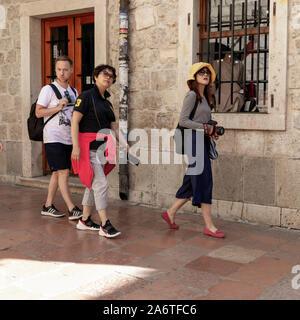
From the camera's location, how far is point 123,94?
21.3 ft

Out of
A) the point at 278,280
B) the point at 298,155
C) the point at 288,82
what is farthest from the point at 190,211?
the point at 278,280

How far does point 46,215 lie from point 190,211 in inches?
68.4

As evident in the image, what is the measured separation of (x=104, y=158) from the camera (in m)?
4.86

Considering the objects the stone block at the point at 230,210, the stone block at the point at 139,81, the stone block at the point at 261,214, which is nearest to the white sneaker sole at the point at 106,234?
the stone block at the point at 230,210

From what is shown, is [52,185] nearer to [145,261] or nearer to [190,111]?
[190,111]

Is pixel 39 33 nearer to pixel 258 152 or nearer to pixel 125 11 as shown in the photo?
pixel 125 11

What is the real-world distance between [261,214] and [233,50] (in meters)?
1.92

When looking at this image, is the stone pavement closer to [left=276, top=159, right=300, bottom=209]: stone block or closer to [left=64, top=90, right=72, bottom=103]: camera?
[left=276, top=159, right=300, bottom=209]: stone block

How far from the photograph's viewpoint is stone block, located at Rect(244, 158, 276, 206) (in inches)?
212

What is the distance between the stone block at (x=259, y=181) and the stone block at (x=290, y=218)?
0.18 m

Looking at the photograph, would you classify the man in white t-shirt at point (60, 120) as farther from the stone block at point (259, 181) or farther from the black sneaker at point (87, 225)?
the stone block at point (259, 181)

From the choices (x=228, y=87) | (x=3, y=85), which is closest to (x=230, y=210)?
(x=228, y=87)

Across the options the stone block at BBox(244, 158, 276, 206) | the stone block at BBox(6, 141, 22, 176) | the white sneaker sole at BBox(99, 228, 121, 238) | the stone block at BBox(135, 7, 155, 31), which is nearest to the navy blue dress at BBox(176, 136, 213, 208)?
the white sneaker sole at BBox(99, 228, 121, 238)

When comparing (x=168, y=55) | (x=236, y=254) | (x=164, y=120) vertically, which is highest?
(x=168, y=55)
